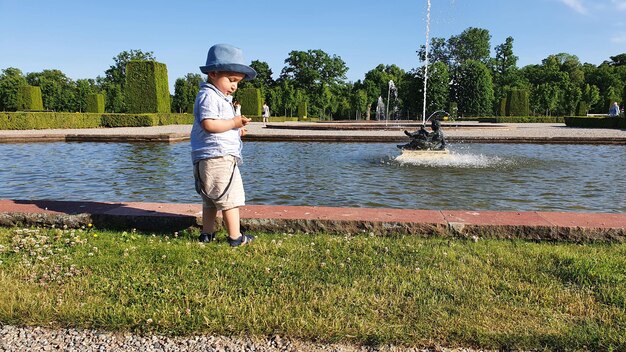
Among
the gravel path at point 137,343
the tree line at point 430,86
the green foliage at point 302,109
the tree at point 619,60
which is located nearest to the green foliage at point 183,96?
the tree line at point 430,86

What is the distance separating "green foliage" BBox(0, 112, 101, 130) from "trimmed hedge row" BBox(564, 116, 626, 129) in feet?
101

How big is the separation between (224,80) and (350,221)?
1.63 metres

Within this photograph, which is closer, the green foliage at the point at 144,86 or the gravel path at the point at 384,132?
the gravel path at the point at 384,132

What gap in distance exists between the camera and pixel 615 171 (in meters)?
9.58

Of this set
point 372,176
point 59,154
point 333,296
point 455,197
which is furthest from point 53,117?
point 333,296

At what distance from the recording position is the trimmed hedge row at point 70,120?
24.3 m

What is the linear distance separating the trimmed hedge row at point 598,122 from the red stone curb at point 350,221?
27.3 m

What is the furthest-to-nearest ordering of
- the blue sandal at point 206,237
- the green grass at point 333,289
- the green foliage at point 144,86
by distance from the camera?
the green foliage at point 144,86 → the blue sandal at point 206,237 → the green grass at point 333,289

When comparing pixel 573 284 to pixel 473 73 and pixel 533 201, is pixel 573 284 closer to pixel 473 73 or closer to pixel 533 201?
pixel 533 201

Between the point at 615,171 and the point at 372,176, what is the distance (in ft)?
16.8

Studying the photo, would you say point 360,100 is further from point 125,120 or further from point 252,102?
point 125,120

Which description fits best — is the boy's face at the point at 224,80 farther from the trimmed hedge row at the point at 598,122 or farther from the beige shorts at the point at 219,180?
the trimmed hedge row at the point at 598,122

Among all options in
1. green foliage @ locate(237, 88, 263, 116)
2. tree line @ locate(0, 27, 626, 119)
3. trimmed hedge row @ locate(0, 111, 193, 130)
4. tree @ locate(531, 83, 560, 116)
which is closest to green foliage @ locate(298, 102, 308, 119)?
tree line @ locate(0, 27, 626, 119)

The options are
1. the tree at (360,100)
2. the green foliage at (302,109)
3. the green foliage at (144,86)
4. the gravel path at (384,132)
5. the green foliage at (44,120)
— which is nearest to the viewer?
the gravel path at (384,132)
